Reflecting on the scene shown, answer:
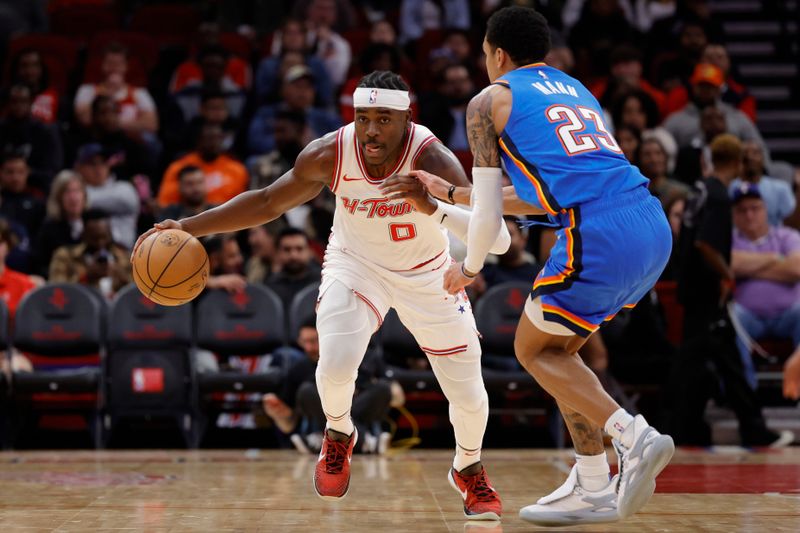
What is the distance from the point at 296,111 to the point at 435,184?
21.7ft

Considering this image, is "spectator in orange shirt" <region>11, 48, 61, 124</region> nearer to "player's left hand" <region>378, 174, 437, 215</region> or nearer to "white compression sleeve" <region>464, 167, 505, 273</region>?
"player's left hand" <region>378, 174, 437, 215</region>

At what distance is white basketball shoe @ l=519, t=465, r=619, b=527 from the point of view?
4.80 m

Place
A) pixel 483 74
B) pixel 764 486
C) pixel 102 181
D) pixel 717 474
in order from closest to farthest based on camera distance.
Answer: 1. pixel 764 486
2. pixel 717 474
3. pixel 102 181
4. pixel 483 74

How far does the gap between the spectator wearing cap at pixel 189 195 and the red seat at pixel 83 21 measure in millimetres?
4442

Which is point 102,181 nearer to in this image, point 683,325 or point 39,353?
point 39,353

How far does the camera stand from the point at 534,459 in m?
8.28

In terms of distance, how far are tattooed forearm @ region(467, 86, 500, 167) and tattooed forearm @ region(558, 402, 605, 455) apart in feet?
3.67

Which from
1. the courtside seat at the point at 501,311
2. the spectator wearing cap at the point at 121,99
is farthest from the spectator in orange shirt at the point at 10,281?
the courtside seat at the point at 501,311

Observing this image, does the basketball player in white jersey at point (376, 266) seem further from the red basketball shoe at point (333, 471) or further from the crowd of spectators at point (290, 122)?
the crowd of spectators at point (290, 122)

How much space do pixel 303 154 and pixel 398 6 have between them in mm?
9908

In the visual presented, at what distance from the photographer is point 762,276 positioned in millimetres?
9805

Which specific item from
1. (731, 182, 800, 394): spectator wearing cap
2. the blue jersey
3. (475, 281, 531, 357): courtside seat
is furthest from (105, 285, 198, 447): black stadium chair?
the blue jersey

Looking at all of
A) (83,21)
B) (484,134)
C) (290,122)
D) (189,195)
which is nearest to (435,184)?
(484,134)

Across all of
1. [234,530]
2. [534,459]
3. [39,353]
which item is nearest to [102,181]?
[39,353]
